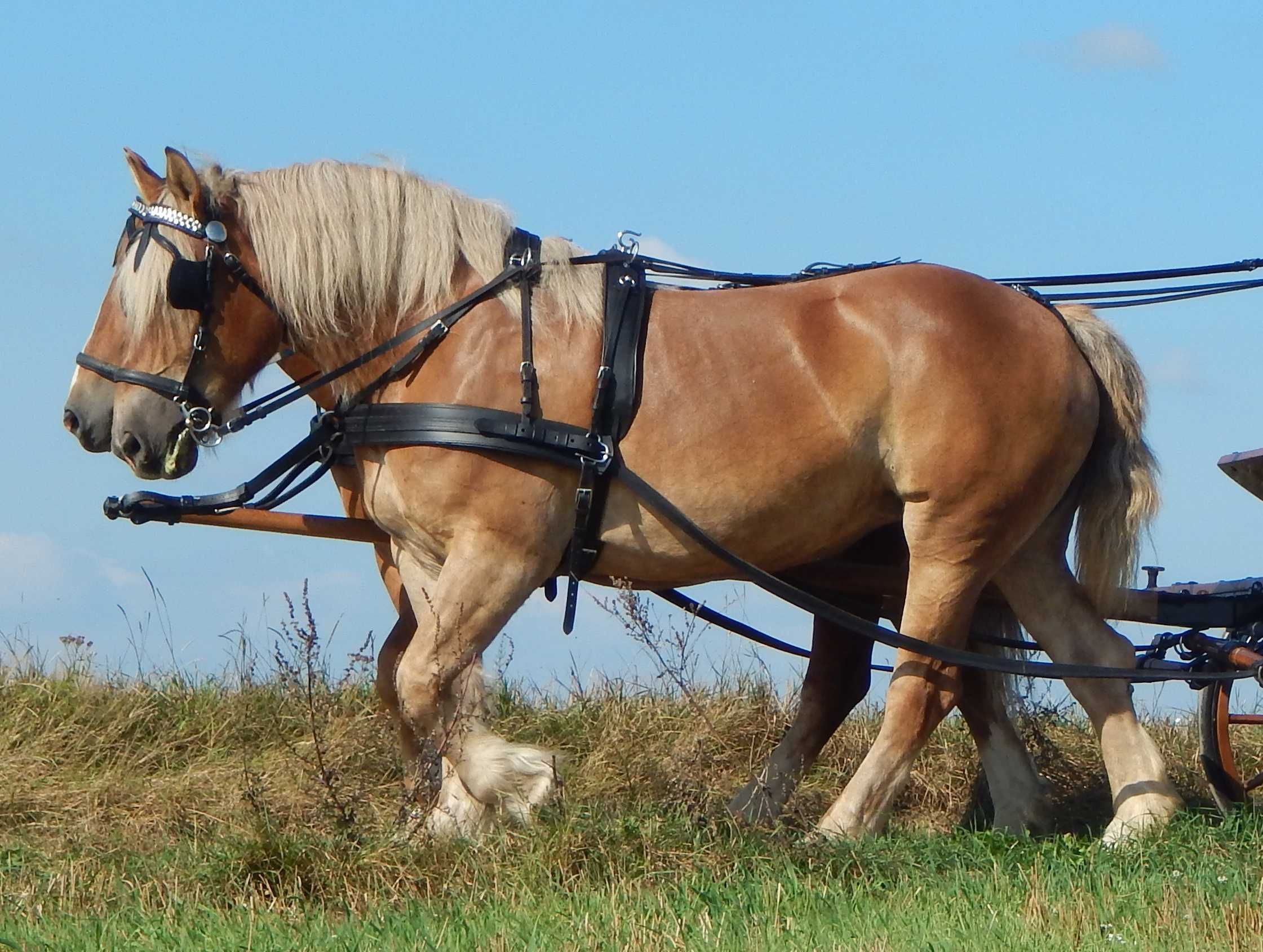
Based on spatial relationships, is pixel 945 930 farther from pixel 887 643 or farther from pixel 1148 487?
pixel 1148 487

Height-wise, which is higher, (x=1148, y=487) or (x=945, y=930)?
(x=1148, y=487)

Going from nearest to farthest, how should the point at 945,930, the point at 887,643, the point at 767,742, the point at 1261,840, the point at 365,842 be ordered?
the point at 945,930, the point at 365,842, the point at 1261,840, the point at 887,643, the point at 767,742

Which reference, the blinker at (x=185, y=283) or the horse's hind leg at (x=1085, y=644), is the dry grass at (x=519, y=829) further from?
the blinker at (x=185, y=283)

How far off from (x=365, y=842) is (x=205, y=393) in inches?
52.3

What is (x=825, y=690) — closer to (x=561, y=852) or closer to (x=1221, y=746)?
(x=1221, y=746)

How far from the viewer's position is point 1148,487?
4.80 meters

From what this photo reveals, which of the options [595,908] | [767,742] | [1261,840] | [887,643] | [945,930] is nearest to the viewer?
[945,930]

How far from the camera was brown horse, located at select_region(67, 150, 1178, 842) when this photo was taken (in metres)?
4.33

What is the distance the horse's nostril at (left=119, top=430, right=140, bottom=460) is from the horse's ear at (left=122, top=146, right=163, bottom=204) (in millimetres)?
657

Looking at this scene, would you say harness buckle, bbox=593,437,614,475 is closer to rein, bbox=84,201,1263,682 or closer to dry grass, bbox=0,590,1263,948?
rein, bbox=84,201,1263,682

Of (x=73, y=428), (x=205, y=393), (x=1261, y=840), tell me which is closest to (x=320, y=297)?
(x=205, y=393)

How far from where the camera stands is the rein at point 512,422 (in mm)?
4277

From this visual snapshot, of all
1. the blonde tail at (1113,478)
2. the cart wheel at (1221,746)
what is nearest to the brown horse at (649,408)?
the blonde tail at (1113,478)

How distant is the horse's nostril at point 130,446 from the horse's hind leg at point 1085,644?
2.61 metres
